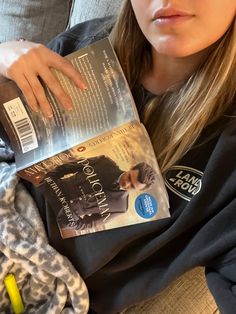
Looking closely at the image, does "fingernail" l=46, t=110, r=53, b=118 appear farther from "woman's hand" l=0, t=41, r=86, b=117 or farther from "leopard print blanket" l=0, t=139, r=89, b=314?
"leopard print blanket" l=0, t=139, r=89, b=314

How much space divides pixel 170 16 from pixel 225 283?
1.27 ft

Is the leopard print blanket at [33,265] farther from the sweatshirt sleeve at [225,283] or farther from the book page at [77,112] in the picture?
the sweatshirt sleeve at [225,283]

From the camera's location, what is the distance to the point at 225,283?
70cm

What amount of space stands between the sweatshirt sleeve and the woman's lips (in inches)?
13.1

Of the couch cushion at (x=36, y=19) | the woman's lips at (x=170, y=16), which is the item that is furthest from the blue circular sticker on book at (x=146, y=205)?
the couch cushion at (x=36, y=19)

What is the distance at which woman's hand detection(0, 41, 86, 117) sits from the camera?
0.78 metres

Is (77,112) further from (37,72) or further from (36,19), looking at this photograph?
(36,19)

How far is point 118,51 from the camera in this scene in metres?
0.92

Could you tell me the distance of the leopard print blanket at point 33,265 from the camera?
2.58 ft

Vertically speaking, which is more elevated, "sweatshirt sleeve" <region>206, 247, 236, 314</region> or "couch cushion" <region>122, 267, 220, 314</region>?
"sweatshirt sleeve" <region>206, 247, 236, 314</region>

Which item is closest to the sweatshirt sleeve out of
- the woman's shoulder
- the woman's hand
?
the woman's hand

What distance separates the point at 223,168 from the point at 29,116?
12.3 inches

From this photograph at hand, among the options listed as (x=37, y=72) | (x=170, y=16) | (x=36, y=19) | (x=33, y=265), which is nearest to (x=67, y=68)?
(x=37, y=72)

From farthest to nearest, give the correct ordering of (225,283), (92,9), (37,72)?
(92,9), (37,72), (225,283)
